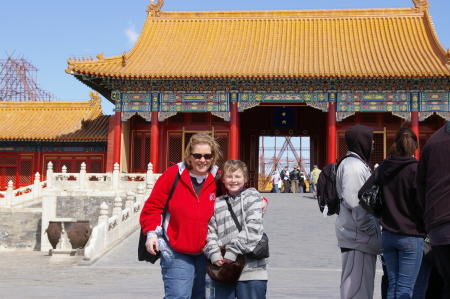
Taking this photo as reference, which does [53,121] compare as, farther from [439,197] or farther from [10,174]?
[439,197]

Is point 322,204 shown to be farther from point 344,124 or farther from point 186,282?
point 344,124

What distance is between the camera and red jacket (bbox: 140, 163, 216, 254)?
434 cm

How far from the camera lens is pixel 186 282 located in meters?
Answer: 4.33

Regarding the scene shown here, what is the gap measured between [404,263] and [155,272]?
17.4 feet

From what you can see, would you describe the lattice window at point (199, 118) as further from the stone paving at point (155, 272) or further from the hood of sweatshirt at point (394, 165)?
the hood of sweatshirt at point (394, 165)

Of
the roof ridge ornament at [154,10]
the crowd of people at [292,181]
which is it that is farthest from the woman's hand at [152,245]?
the roof ridge ornament at [154,10]

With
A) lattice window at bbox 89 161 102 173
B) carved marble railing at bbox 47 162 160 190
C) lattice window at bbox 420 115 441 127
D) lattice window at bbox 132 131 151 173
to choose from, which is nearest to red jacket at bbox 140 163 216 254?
carved marble railing at bbox 47 162 160 190

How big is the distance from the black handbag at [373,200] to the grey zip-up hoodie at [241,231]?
756 mm

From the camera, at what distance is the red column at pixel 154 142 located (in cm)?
2164

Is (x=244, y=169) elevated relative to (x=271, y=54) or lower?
lower

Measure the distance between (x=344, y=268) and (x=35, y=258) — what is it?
11.4 meters

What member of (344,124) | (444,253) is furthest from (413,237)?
(344,124)

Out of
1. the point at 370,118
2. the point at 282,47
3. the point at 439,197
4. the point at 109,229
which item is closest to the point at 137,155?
the point at 282,47

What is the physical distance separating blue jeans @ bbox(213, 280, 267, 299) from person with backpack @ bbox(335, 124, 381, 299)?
75 cm
